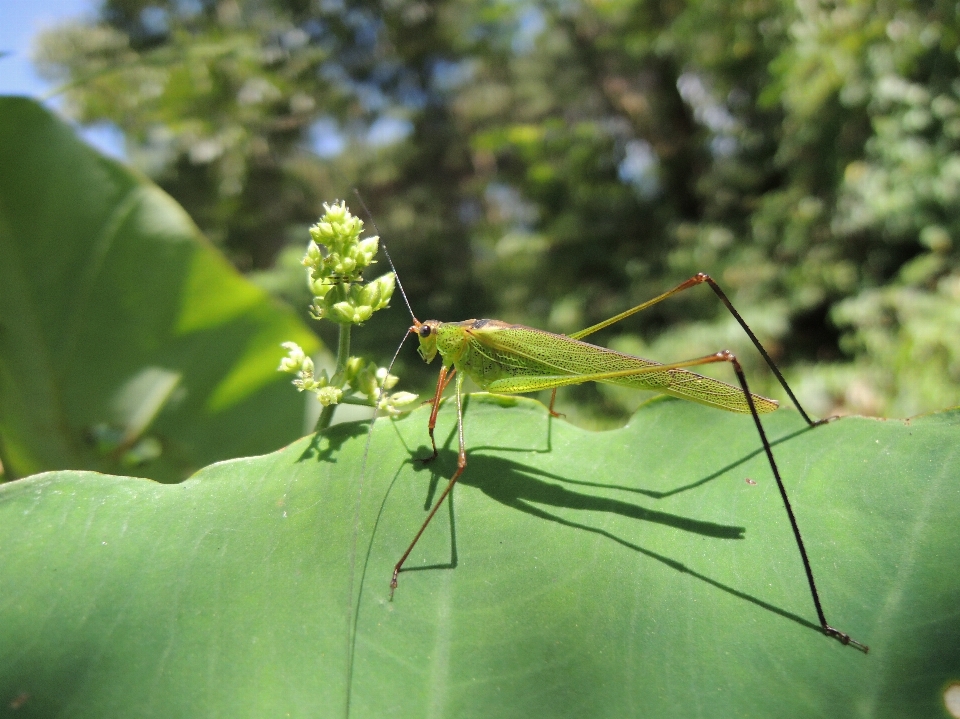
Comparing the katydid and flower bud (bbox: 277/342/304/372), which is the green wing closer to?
the katydid

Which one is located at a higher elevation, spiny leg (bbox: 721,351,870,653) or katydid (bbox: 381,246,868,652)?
katydid (bbox: 381,246,868,652)

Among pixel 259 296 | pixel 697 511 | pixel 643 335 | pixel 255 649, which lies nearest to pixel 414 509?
pixel 255 649

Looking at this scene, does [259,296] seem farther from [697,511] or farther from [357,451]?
[697,511]

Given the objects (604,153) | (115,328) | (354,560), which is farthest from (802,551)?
(604,153)

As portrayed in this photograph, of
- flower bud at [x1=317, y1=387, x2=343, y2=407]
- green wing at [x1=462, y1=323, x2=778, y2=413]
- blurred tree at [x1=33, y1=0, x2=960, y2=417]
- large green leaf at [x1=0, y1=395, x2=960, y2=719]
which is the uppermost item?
blurred tree at [x1=33, y1=0, x2=960, y2=417]

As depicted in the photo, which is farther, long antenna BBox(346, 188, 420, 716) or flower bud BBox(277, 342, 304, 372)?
flower bud BBox(277, 342, 304, 372)

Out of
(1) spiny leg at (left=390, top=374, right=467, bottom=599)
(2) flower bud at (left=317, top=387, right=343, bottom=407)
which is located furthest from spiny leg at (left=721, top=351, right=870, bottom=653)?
(2) flower bud at (left=317, top=387, right=343, bottom=407)

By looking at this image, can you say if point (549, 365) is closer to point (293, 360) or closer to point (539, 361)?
point (539, 361)
